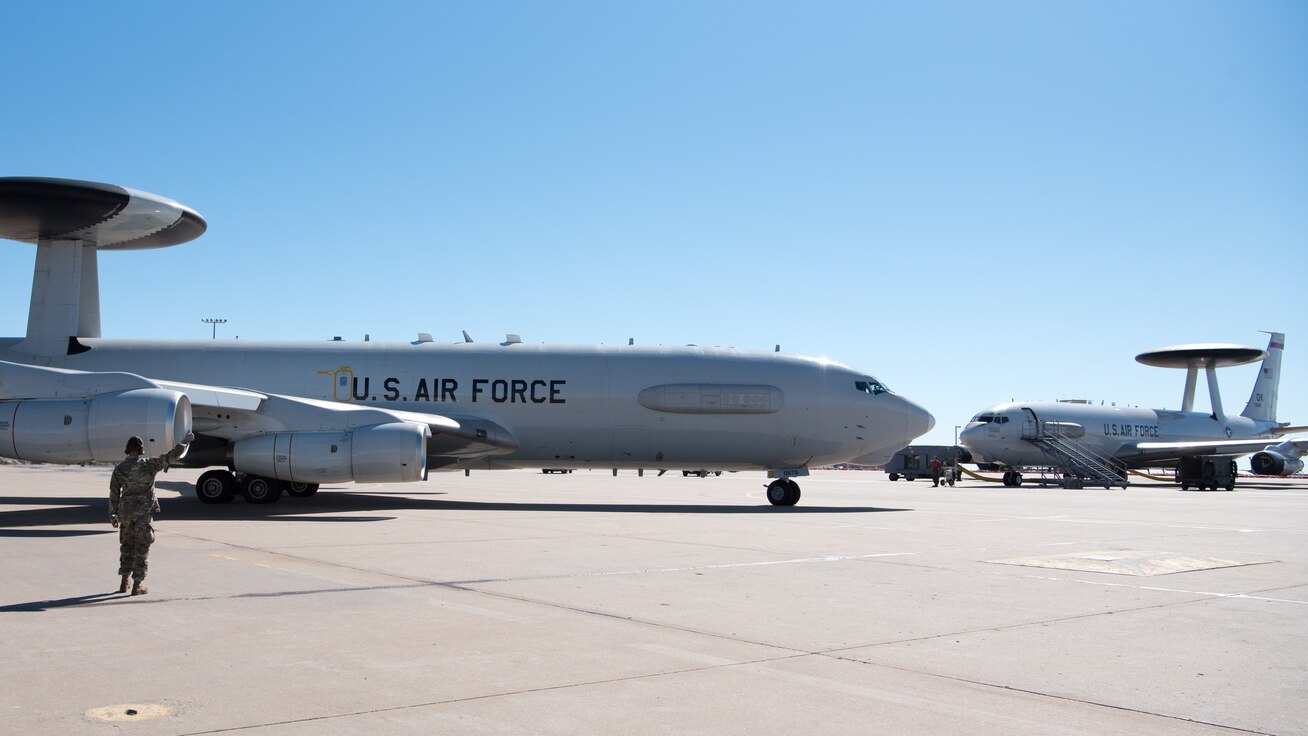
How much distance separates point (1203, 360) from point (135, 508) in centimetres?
7727

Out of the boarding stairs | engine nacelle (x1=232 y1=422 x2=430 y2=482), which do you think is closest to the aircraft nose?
engine nacelle (x1=232 y1=422 x2=430 y2=482)

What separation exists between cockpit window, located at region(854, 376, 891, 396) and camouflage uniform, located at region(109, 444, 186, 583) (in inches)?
765

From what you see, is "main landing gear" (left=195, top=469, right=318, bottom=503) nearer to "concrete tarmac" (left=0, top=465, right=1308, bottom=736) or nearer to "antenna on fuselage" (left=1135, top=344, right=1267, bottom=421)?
"concrete tarmac" (left=0, top=465, right=1308, bottom=736)

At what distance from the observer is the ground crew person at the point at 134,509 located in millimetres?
9461

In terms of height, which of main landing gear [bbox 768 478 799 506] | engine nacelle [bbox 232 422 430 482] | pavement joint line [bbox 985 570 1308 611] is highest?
engine nacelle [bbox 232 422 430 482]

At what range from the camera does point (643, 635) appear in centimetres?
799

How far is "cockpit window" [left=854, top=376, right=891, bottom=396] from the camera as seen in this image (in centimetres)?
2698

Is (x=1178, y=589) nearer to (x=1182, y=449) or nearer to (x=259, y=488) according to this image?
(x=259, y=488)

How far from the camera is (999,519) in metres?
22.6

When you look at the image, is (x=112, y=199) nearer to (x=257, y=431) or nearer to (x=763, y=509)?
(x=257, y=431)

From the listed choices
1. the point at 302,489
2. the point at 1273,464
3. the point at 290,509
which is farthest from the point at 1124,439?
the point at 290,509

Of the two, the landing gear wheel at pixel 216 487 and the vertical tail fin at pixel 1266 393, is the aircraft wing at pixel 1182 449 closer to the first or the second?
the vertical tail fin at pixel 1266 393

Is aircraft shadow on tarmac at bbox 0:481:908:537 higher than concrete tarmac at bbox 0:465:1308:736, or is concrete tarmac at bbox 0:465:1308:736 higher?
aircraft shadow on tarmac at bbox 0:481:908:537

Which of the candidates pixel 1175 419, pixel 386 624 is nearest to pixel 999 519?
pixel 386 624
